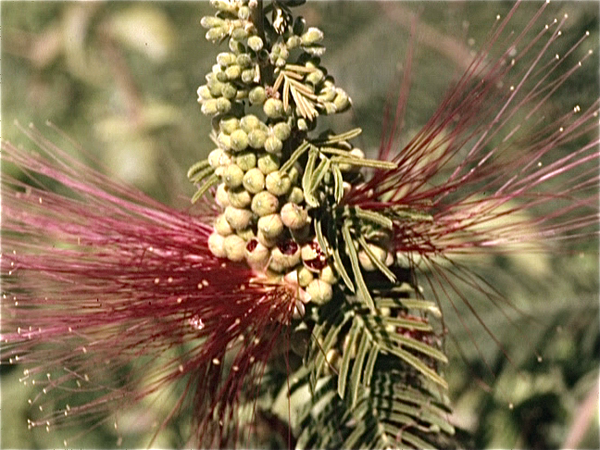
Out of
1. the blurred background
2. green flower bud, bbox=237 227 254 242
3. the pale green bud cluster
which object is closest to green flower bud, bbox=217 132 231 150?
the pale green bud cluster

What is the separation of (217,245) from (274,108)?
0.62 ft

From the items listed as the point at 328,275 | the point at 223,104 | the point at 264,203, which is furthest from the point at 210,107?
the point at 328,275

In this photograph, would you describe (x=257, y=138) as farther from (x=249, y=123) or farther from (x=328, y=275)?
(x=328, y=275)

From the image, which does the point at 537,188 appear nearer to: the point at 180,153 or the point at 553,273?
the point at 553,273

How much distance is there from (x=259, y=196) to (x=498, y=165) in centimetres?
31

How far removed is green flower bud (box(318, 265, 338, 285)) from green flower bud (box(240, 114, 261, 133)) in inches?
Result: 7.0

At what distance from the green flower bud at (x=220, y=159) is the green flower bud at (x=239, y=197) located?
32 mm

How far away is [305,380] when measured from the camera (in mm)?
1115

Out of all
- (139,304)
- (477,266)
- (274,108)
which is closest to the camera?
(274,108)

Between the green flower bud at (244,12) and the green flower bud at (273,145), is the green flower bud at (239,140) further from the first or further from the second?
the green flower bud at (244,12)

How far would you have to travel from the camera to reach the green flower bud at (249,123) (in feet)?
3.27

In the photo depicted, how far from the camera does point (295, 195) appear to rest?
102 cm

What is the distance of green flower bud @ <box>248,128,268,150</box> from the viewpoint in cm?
99

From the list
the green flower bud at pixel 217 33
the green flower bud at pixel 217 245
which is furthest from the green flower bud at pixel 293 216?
the green flower bud at pixel 217 33
